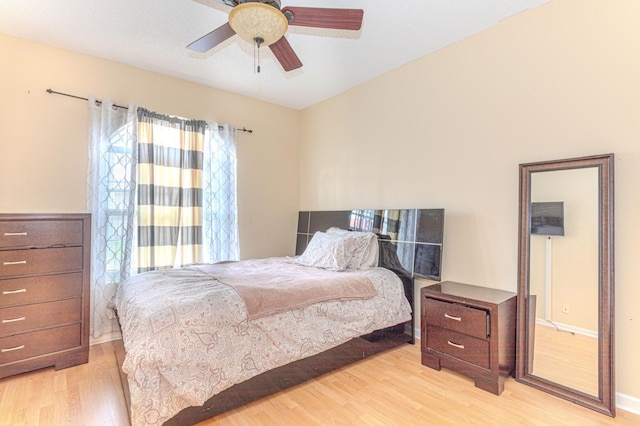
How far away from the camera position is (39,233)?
230cm

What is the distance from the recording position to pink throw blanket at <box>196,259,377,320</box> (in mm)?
1960

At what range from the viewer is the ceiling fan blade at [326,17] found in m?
1.69

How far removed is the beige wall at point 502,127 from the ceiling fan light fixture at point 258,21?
68.3 inches

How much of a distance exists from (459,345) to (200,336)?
1.75 metres

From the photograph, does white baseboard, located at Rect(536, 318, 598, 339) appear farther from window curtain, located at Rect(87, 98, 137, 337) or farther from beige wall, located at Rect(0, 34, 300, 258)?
beige wall, located at Rect(0, 34, 300, 258)

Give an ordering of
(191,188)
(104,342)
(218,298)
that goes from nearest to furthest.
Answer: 1. (218,298)
2. (104,342)
3. (191,188)

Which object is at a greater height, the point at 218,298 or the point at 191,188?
the point at 191,188

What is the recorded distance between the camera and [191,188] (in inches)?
132

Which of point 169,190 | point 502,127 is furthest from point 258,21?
point 169,190

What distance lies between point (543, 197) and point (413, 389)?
159 cm

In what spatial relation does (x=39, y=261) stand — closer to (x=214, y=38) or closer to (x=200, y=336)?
(x=200, y=336)

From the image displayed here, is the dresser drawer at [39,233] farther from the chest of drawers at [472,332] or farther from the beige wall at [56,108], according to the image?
the chest of drawers at [472,332]

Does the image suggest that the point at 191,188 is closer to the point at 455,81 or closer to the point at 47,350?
the point at 47,350

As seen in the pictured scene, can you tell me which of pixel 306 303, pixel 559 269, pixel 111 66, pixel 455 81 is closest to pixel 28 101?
pixel 111 66
